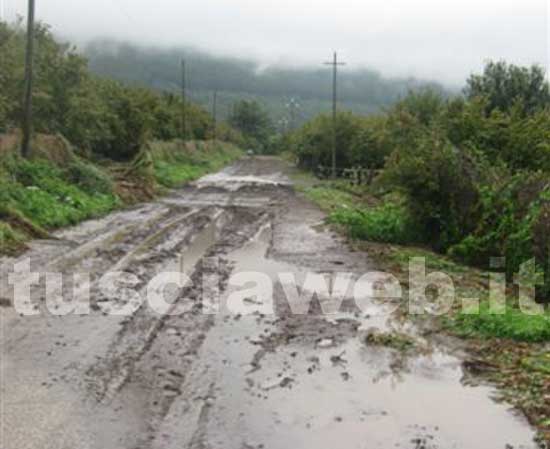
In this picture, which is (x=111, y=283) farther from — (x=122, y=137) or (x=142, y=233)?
(x=122, y=137)

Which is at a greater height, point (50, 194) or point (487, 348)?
point (50, 194)

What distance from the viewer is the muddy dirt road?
19.1 feet

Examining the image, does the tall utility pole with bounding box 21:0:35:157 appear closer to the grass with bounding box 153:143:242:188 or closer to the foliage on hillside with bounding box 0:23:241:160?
the foliage on hillside with bounding box 0:23:241:160

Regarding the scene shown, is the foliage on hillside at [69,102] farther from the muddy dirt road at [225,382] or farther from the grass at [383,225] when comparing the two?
the muddy dirt road at [225,382]

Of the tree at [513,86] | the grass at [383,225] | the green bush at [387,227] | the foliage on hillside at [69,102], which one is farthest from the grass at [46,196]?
the tree at [513,86]

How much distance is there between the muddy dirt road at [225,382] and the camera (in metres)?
5.83

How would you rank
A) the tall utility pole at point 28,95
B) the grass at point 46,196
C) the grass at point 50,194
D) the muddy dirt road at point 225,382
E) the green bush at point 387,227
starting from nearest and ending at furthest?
1. the muddy dirt road at point 225,382
2. the grass at point 46,196
3. the green bush at point 387,227
4. the grass at point 50,194
5. the tall utility pole at point 28,95

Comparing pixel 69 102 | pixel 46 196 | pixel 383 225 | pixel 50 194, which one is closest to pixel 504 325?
pixel 383 225

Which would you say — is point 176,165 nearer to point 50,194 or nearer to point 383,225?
point 50,194

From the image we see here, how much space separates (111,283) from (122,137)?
93.5 ft

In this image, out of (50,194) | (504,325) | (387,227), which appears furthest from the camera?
(50,194)

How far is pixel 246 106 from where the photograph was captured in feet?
435

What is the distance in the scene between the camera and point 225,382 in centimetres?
704

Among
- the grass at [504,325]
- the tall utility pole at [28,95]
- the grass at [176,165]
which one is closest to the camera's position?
the grass at [504,325]
